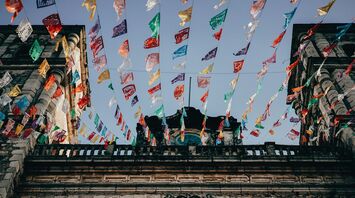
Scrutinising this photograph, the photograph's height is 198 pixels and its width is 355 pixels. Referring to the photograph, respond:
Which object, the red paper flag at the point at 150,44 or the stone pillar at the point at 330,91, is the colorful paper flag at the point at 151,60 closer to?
the red paper flag at the point at 150,44

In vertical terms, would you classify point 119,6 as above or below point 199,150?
above

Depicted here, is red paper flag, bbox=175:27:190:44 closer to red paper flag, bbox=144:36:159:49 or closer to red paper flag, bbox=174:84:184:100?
red paper flag, bbox=144:36:159:49

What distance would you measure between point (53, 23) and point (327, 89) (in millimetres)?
12658

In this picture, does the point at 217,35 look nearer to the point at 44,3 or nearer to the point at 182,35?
the point at 182,35

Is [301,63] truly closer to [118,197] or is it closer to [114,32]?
[114,32]

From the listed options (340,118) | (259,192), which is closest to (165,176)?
(259,192)

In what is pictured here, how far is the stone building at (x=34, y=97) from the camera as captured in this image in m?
13.4

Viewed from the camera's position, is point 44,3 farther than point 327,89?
No

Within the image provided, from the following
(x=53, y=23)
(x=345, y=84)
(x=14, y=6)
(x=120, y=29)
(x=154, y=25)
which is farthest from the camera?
(x=345, y=84)

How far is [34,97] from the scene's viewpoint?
17266mm

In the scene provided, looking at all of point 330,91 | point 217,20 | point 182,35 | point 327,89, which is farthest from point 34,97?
point 330,91

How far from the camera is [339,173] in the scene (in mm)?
12992

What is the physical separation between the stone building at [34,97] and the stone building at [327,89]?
38.3 ft

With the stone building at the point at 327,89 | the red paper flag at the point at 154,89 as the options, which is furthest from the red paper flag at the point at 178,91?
the stone building at the point at 327,89
